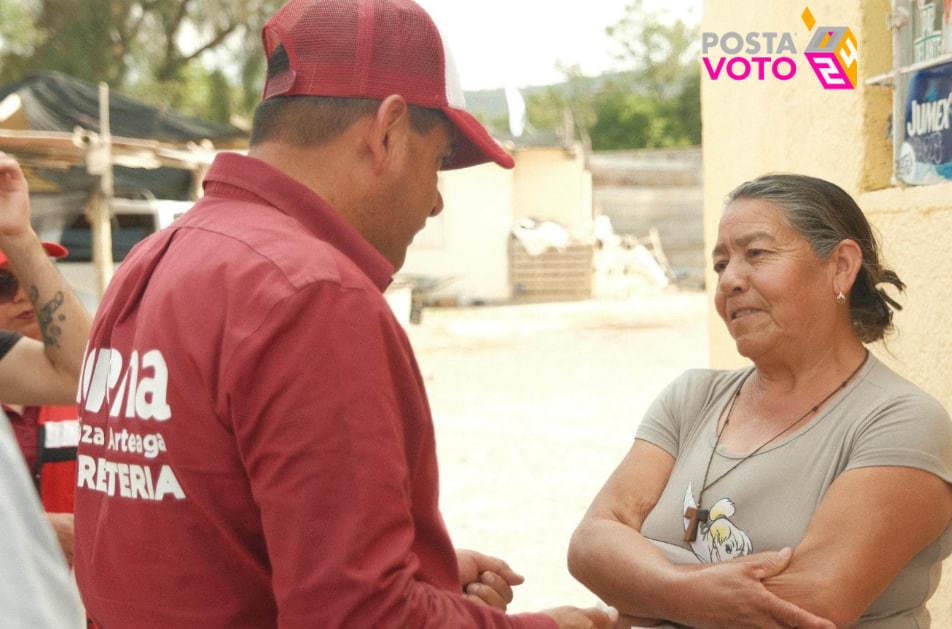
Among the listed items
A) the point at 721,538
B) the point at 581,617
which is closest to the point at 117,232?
the point at 721,538

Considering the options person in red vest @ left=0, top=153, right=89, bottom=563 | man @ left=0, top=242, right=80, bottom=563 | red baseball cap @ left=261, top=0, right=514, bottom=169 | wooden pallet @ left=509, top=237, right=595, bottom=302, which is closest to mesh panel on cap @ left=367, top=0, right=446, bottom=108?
red baseball cap @ left=261, top=0, right=514, bottom=169

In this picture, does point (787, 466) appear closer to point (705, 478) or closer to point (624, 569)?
point (705, 478)

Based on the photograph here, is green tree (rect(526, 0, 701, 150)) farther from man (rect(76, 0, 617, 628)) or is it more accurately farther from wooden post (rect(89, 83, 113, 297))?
man (rect(76, 0, 617, 628))

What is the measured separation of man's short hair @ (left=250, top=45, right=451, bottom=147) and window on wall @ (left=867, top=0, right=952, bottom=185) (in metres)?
2.24

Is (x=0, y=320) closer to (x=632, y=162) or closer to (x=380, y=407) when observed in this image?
(x=380, y=407)

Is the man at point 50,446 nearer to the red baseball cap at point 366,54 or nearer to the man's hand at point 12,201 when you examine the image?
the man's hand at point 12,201

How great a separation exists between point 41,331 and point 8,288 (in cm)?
57

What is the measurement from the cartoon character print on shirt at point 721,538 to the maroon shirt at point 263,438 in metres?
1.02

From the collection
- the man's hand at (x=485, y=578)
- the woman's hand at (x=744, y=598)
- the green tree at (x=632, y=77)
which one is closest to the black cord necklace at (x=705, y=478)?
the woman's hand at (x=744, y=598)

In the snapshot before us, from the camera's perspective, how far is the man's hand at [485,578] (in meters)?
1.83

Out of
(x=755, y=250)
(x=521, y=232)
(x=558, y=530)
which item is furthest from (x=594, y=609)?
(x=521, y=232)

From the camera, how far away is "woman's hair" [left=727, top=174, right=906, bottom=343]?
8.55 ft

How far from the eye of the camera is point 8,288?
334 centimetres

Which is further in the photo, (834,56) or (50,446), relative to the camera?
(834,56)
